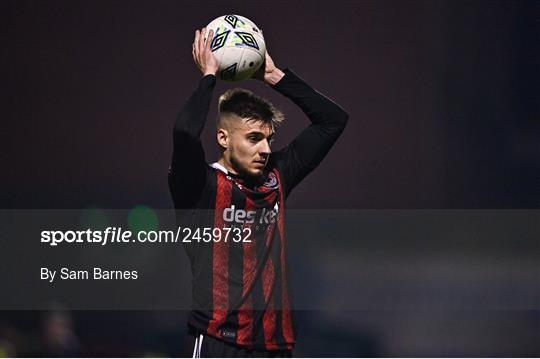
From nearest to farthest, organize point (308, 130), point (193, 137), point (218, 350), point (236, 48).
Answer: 1. point (193, 137)
2. point (218, 350)
3. point (236, 48)
4. point (308, 130)

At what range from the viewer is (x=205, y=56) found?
10.4 feet

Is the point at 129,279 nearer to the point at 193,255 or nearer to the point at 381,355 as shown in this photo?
the point at 381,355

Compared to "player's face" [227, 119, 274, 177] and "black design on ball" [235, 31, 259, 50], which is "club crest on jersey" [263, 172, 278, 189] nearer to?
"player's face" [227, 119, 274, 177]

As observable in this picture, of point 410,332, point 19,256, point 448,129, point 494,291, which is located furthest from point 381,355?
point 19,256

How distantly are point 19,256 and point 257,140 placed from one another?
4.32 meters

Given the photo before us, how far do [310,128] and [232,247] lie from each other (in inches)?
25.3

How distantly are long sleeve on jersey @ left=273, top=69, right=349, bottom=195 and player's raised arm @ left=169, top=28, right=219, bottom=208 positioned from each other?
38 centimetres

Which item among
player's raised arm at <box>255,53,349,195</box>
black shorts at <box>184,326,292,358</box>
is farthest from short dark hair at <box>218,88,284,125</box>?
black shorts at <box>184,326,292,358</box>

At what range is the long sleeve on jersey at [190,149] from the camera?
9.72ft

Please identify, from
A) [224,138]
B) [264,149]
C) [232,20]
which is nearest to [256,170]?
[264,149]

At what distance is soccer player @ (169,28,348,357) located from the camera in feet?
10.2

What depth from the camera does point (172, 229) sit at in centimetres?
671

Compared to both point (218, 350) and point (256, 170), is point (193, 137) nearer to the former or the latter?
point (256, 170)

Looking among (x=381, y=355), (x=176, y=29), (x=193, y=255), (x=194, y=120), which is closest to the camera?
(x=194, y=120)
